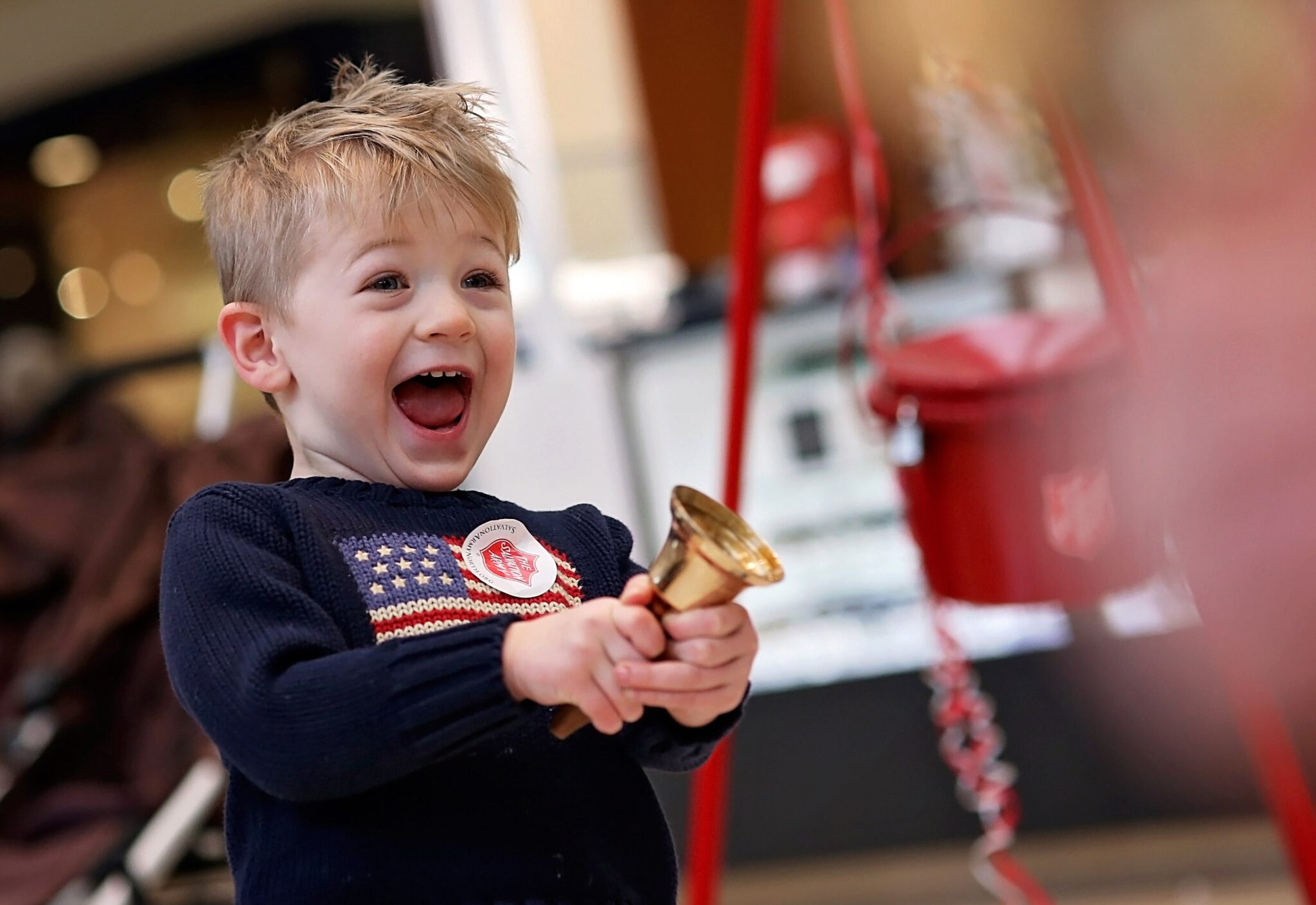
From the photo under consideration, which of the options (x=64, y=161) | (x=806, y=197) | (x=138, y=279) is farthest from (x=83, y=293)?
(x=806, y=197)

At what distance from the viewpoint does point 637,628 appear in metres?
0.48

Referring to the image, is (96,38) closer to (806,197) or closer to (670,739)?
(806,197)

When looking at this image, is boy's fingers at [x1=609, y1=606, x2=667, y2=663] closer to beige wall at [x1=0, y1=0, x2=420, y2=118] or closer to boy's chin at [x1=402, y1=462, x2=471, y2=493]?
boy's chin at [x1=402, y1=462, x2=471, y2=493]

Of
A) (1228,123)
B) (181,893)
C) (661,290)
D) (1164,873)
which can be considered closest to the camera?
(1228,123)

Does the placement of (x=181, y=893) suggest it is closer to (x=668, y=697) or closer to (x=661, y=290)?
(x=661, y=290)

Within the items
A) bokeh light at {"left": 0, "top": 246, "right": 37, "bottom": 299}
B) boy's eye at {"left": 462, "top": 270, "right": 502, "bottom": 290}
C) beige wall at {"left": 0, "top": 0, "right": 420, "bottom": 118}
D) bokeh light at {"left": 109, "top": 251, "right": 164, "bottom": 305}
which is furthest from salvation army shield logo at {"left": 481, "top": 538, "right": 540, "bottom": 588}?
bokeh light at {"left": 0, "top": 246, "right": 37, "bottom": 299}

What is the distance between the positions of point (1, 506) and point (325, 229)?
163cm

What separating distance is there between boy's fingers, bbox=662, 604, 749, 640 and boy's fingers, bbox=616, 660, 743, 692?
11 millimetres

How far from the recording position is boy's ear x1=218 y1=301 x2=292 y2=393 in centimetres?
56

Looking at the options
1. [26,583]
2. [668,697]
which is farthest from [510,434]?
[668,697]

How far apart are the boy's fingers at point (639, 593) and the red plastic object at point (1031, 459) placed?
0.72 meters

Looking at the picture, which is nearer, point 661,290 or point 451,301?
point 451,301

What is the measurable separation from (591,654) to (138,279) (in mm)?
3144

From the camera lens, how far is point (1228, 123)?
0.73 m
